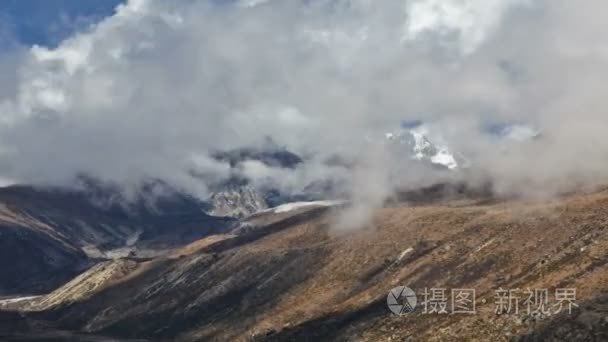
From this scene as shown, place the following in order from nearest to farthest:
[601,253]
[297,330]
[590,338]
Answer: [590,338] → [601,253] → [297,330]

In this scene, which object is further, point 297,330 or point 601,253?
point 297,330

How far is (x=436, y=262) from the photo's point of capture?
198875mm

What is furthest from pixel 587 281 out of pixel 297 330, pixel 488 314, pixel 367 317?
pixel 297 330

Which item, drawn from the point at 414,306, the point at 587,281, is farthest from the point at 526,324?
the point at 414,306

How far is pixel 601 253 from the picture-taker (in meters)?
147

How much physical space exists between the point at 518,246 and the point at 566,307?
223 feet

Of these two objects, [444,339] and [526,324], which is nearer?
[526,324]

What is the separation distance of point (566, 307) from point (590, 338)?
16.0 m

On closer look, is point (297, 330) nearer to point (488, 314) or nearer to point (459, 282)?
point (459, 282)

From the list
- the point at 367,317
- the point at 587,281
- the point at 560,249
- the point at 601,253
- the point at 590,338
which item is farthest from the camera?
the point at 367,317

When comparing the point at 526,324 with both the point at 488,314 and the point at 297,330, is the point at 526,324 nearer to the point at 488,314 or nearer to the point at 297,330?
the point at 488,314

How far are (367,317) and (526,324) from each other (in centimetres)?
5984

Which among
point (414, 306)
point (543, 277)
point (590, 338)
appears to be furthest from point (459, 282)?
point (590, 338)

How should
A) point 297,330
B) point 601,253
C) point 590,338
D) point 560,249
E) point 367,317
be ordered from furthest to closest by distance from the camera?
point 297,330 < point 367,317 < point 560,249 < point 601,253 < point 590,338
